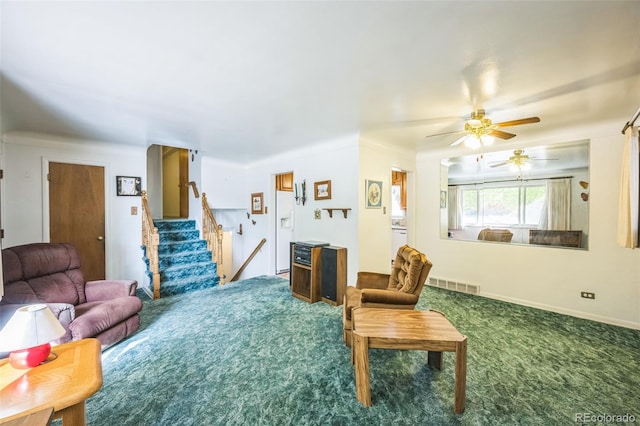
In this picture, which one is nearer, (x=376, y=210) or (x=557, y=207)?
(x=557, y=207)

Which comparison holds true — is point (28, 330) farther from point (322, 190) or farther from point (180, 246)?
point (180, 246)

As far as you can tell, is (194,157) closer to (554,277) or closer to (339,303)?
(339,303)

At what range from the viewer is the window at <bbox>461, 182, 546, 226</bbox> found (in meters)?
3.79

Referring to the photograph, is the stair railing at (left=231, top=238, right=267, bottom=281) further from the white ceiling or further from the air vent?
the air vent

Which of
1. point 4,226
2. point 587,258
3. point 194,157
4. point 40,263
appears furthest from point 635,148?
point 4,226

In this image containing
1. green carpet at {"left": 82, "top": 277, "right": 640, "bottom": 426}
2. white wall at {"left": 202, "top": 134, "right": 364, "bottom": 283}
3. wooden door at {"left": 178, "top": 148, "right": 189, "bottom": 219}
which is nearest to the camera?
green carpet at {"left": 82, "top": 277, "right": 640, "bottom": 426}

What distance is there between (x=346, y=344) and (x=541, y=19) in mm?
2785

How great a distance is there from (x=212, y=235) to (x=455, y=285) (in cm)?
440

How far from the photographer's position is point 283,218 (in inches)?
225

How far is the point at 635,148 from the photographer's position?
2225mm

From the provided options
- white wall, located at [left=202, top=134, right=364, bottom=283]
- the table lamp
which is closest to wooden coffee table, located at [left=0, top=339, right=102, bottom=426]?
the table lamp

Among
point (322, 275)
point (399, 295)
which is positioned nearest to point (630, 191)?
point (399, 295)

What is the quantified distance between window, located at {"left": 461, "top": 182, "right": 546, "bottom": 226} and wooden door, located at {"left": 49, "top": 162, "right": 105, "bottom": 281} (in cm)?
607

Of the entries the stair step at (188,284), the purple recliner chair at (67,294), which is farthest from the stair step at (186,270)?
the purple recliner chair at (67,294)
